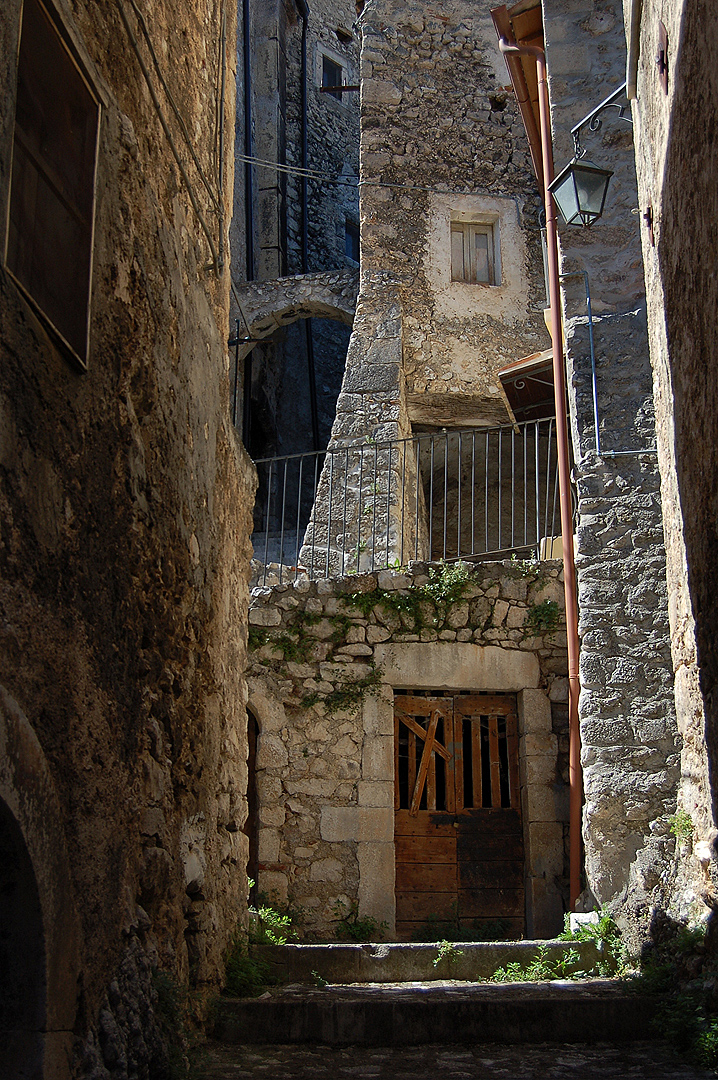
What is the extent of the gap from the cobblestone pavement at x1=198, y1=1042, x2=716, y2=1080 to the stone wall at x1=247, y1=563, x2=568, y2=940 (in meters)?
3.13

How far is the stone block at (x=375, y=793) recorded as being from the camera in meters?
7.11

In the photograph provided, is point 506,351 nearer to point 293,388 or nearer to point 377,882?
point 293,388

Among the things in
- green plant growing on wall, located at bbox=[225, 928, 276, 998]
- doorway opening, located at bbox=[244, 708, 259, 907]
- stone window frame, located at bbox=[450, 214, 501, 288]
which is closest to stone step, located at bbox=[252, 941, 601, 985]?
green plant growing on wall, located at bbox=[225, 928, 276, 998]

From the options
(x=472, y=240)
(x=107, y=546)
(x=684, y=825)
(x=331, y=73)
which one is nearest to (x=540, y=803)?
(x=684, y=825)

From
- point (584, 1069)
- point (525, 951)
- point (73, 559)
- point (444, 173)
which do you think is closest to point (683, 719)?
point (584, 1069)

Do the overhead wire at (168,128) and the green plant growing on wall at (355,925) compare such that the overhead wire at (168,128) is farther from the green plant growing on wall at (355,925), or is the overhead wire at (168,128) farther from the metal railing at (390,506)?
the green plant growing on wall at (355,925)

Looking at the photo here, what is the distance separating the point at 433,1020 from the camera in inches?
156

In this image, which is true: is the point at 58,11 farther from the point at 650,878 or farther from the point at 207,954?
the point at 650,878

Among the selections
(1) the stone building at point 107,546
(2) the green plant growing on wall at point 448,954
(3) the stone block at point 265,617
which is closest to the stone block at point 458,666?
(3) the stone block at point 265,617

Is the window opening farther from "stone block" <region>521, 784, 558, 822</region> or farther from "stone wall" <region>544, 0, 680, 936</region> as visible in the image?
"stone block" <region>521, 784, 558, 822</region>

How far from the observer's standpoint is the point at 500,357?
12.2 meters

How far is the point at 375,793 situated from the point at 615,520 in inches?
100

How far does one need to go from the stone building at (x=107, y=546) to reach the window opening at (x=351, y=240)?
14.0 meters

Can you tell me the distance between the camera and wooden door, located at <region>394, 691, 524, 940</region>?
7.14m
